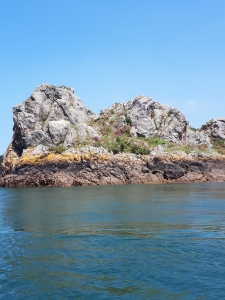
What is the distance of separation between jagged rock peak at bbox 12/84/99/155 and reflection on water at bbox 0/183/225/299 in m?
55.9

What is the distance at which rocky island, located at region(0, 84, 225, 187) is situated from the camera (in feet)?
248

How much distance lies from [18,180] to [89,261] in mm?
64992

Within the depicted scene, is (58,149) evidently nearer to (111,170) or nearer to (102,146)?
(102,146)

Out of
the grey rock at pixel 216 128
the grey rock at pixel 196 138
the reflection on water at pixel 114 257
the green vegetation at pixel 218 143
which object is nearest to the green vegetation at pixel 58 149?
the grey rock at pixel 196 138

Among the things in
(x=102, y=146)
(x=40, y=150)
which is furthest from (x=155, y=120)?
(x=40, y=150)

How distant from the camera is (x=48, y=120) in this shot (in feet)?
284

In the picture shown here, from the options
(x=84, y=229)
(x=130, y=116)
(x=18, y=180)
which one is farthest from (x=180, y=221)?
(x=130, y=116)

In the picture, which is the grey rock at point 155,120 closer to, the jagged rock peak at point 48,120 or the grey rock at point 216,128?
the grey rock at point 216,128

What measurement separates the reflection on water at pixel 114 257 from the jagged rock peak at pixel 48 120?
5592cm

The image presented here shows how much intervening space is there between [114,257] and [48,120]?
241 feet

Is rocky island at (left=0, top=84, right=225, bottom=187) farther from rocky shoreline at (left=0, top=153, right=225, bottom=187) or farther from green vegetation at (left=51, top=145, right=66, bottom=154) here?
green vegetation at (left=51, top=145, right=66, bottom=154)

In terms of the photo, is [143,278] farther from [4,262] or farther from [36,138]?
[36,138]

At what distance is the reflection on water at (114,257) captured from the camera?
11.9 meters

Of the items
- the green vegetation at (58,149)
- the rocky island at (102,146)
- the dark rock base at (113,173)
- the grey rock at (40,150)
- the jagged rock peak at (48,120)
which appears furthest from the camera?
the jagged rock peak at (48,120)
